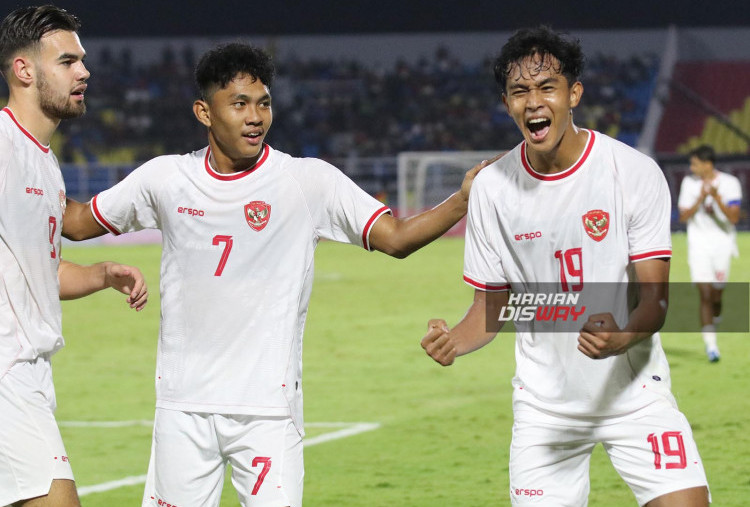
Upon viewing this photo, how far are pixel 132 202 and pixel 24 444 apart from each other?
40.7 inches

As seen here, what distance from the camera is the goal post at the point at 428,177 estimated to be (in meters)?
33.6

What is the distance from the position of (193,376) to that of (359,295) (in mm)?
14906

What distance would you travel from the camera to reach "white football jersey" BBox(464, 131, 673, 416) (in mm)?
4434

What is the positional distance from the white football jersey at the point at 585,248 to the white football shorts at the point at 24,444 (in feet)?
5.73

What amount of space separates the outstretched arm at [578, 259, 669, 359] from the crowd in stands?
1408 inches

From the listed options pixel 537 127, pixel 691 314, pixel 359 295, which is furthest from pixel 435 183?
pixel 537 127

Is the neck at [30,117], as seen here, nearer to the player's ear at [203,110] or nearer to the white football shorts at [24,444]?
the player's ear at [203,110]

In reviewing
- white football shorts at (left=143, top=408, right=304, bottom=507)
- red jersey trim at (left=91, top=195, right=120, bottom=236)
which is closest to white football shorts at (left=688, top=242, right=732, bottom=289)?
red jersey trim at (left=91, top=195, right=120, bottom=236)

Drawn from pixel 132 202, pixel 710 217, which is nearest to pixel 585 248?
pixel 132 202

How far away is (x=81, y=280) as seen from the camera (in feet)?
16.6

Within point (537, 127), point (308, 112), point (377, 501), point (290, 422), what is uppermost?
point (308, 112)

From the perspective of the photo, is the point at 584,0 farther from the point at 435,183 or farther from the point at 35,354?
the point at 35,354

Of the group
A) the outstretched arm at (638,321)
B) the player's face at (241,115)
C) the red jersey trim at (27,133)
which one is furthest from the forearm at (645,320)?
the red jersey trim at (27,133)

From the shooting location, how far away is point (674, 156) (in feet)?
110
